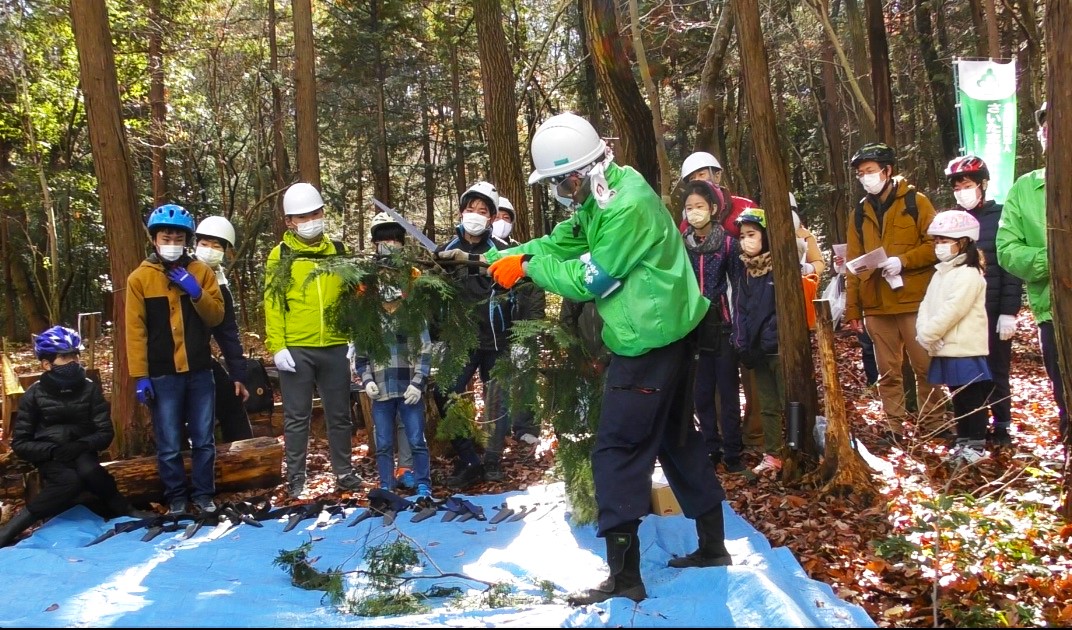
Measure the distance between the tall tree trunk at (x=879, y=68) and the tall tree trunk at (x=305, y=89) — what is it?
7720 millimetres

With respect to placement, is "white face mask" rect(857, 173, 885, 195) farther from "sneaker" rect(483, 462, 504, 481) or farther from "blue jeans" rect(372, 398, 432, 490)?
"blue jeans" rect(372, 398, 432, 490)

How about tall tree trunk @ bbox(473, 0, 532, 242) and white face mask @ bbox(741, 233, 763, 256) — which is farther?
tall tree trunk @ bbox(473, 0, 532, 242)

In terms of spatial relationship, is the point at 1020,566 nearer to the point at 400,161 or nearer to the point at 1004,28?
the point at 1004,28

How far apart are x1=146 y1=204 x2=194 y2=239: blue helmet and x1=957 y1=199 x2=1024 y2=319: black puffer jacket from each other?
6.07 metres

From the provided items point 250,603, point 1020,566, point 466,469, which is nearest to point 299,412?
point 466,469

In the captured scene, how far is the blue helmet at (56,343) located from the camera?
18.1 ft

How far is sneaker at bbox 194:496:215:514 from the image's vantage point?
574cm

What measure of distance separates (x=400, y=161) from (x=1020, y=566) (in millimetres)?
22434

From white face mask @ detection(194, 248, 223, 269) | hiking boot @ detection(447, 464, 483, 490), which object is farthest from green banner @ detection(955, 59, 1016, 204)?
white face mask @ detection(194, 248, 223, 269)

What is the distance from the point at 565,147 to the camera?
379 cm

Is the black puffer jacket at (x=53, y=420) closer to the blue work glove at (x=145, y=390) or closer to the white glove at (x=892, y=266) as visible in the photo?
the blue work glove at (x=145, y=390)

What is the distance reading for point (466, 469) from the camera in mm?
6395

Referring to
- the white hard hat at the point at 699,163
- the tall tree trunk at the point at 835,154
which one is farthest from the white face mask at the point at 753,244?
the tall tree trunk at the point at 835,154

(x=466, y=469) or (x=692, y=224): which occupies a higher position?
(x=692, y=224)
